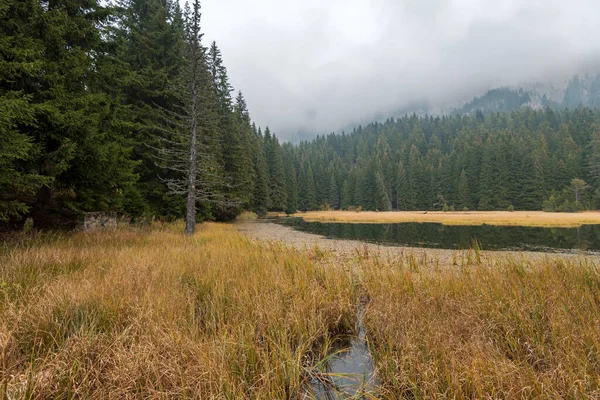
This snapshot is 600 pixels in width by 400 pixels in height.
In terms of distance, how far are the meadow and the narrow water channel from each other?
0.49ft

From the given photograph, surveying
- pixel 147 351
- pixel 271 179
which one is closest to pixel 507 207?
pixel 271 179

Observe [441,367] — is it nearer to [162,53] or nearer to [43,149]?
[43,149]

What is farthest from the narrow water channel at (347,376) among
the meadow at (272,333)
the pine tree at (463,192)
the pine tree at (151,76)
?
the pine tree at (463,192)

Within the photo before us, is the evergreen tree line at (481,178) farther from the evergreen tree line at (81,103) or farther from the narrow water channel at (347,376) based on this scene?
the narrow water channel at (347,376)

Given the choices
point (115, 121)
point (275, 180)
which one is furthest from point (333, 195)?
point (115, 121)

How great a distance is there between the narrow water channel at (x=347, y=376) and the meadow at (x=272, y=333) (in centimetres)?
15

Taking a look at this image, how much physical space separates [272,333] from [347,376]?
982 mm

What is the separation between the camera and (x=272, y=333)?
326cm

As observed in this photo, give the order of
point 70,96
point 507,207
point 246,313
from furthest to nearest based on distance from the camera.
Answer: point 507,207 < point 70,96 < point 246,313

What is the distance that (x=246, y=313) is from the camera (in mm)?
→ 3682

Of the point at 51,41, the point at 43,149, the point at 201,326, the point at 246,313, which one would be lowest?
the point at 201,326

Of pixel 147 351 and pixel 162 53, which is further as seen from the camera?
pixel 162 53

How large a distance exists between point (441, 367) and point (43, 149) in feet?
34.2

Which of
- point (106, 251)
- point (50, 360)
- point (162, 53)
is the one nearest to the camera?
Answer: point (50, 360)
